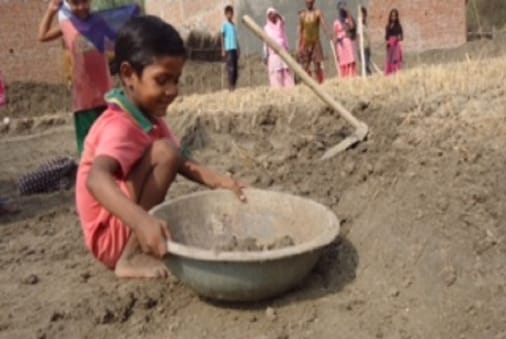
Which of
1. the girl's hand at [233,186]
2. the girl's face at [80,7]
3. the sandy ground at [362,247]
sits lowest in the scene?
the sandy ground at [362,247]

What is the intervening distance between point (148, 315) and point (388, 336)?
0.92 meters

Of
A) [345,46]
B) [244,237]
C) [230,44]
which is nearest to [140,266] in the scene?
[244,237]

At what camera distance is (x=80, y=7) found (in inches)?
208

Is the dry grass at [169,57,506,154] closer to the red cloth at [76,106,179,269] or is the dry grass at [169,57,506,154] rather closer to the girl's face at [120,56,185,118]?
the girl's face at [120,56,185,118]

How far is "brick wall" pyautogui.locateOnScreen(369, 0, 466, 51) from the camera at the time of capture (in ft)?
70.0

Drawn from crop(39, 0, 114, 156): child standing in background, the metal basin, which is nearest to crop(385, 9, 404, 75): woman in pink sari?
crop(39, 0, 114, 156): child standing in background

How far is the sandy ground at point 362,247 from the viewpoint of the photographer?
295 cm

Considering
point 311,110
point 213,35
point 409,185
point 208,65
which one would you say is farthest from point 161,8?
point 409,185

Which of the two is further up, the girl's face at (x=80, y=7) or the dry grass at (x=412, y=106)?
the girl's face at (x=80, y=7)

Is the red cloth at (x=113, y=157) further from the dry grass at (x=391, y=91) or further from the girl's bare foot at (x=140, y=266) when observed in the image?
the dry grass at (x=391, y=91)

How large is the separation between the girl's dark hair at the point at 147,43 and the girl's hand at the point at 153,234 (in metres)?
0.68

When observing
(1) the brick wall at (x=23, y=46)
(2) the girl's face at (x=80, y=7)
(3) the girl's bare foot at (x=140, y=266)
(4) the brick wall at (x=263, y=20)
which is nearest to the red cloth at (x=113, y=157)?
(3) the girl's bare foot at (x=140, y=266)

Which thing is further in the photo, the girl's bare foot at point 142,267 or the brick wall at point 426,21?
the brick wall at point 426,21

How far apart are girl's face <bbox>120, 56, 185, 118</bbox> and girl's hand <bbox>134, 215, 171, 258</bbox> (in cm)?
58
